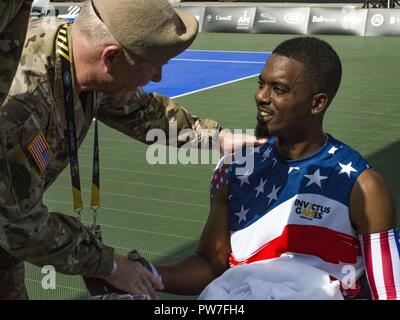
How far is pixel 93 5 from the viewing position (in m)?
2.42

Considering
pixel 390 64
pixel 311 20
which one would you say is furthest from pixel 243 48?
pixel 390 64

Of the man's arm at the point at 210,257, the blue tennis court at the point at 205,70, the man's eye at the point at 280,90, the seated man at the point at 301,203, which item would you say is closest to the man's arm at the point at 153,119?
the seated man at the point at 301,203

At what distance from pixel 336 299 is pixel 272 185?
22.8 inches

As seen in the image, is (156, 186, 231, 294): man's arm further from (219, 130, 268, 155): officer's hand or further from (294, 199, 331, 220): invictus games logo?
(294, 199, 331, 220): invictus games logo

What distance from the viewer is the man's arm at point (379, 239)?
99.7 inches

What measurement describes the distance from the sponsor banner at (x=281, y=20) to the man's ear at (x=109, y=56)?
13.8 metres

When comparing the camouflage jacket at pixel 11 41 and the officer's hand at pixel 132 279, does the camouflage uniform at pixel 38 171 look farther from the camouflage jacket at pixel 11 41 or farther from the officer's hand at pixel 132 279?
the camouflage jacket at pixel 11 41

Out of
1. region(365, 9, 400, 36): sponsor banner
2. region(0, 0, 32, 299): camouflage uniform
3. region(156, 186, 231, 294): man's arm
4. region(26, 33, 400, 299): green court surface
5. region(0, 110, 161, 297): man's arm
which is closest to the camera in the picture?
region(0, 0, 32, 299): camouflage uniform

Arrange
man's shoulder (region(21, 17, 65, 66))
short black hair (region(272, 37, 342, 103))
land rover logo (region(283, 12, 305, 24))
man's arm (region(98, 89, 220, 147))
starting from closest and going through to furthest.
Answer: man's shoulder (region(21, 17, 65, 66)) < short black hair (region(272, 37, 342, 103)) < man's arm (region(98, 89, 220, 147)) < land rover logo (region(283, 12, 305, 24))

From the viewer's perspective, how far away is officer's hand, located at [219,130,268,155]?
3.00 metres

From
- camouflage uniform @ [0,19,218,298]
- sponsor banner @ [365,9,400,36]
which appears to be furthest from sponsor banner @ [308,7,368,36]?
camouflage uniform @ [0,19,218,298]

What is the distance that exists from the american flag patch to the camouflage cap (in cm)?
39

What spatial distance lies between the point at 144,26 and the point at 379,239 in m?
1.08

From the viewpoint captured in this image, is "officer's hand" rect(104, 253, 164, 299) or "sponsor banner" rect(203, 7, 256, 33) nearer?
"officer's hand" rect(104, 253, 164, 299)
